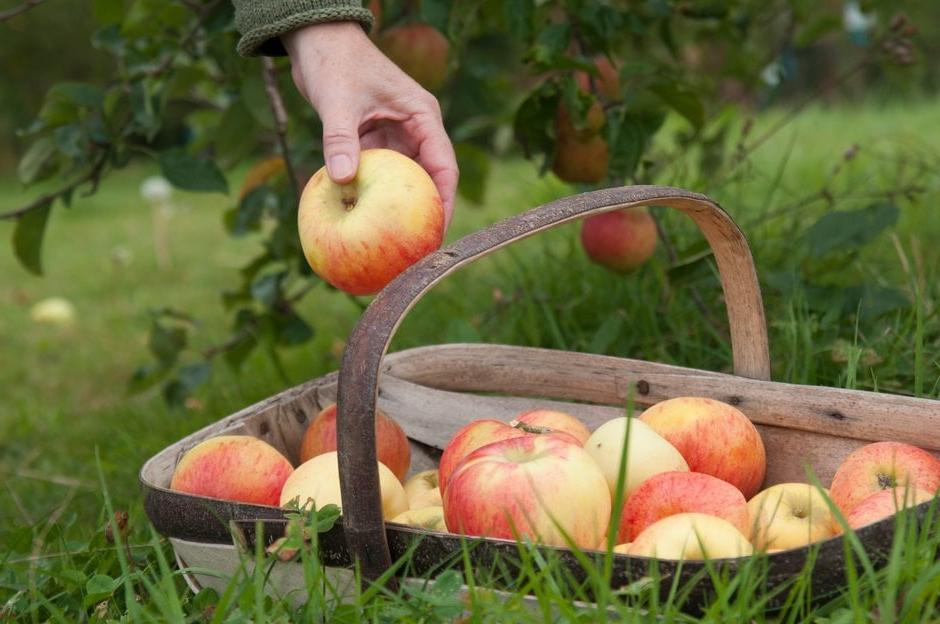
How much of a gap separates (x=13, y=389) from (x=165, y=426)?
1.08m

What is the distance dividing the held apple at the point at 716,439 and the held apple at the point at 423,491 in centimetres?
29

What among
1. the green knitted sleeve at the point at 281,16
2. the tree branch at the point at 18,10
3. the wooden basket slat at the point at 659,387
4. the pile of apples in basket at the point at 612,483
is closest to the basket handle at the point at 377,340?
the pile of apples in basket at the point at 612,483

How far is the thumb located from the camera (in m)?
1.28

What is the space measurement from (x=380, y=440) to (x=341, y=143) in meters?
0.42

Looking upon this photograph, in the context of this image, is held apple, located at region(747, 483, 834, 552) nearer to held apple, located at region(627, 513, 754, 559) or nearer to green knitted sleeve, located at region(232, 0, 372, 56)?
held apple, located at region(627, 513, 754, 559)

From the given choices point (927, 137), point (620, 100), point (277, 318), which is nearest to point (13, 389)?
point (277, 318)

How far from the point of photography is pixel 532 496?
1076 millimetres

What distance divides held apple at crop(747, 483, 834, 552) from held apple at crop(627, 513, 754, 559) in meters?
0.03

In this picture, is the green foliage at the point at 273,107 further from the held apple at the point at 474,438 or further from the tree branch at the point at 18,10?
the held apple at the point at 474,438

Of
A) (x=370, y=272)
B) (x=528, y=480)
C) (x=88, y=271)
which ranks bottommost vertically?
(x=88, y=271)

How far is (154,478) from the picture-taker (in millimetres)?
1351

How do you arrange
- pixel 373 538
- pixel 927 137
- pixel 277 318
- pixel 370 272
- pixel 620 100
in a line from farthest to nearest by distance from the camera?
pixel 927 137 < pixel 277 318 < pixel 620 100 < pixel 370 272 < pixel 373 538

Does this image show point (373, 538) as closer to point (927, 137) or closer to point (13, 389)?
point (13, 389)

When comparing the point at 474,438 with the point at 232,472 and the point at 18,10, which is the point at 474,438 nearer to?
the point at 232,472
